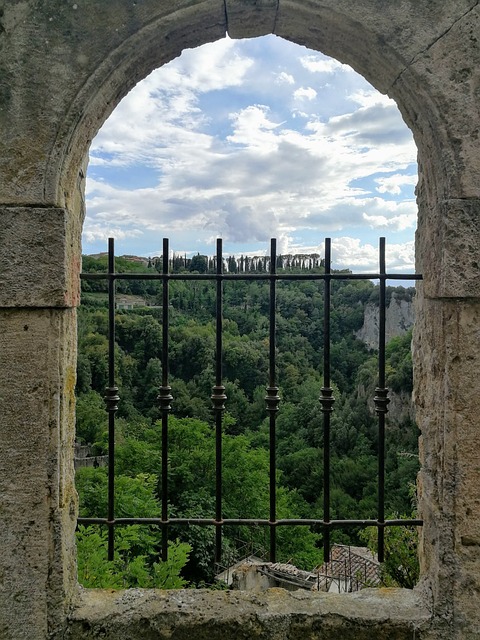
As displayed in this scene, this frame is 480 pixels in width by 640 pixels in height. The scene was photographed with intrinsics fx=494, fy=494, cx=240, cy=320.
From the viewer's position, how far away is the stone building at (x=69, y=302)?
5.82ft

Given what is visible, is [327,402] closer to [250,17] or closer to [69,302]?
[69,302]

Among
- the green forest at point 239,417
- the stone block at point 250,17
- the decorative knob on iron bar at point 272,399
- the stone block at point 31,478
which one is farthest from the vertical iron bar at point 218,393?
the green forest at point 239,417

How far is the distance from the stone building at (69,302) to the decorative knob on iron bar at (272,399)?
0.64 metres

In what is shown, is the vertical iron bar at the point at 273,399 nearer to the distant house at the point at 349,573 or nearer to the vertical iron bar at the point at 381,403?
the vertical iron bar at the point at 381,403

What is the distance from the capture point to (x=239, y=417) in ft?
60.4

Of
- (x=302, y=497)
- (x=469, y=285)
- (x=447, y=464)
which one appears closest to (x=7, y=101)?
(x=469, y=285)

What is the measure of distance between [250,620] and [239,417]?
55.1 ft

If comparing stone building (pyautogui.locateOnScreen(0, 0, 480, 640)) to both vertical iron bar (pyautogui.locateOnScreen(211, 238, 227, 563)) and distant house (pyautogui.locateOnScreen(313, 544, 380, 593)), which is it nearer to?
vertical iron bar (pyautogui.locateOnScreen(211, 238, 227, 563))

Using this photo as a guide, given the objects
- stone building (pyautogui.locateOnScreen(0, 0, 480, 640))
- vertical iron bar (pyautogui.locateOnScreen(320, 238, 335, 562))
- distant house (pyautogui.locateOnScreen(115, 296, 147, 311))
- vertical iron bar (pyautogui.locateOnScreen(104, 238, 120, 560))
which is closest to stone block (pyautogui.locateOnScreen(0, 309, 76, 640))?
stone building (pyautogui.locateOnScreen(0, 0, 480, 640))

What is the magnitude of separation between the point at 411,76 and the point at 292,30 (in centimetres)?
53

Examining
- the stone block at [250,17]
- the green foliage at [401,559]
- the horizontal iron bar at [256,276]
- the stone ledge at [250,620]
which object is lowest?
the green foliage at [401,559]

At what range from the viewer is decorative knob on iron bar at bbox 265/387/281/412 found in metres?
2.09

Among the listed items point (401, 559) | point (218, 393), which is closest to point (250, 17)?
point (218, 393)

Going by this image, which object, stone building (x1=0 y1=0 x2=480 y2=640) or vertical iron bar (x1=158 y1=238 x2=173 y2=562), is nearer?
stone building (x1=0 y1=0 x2=480 y2=640)
